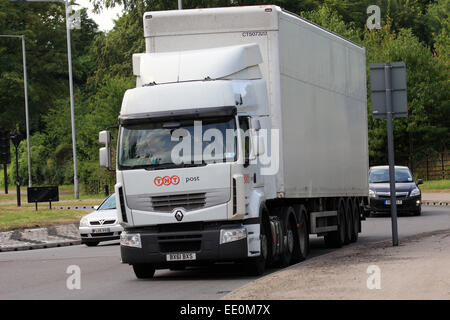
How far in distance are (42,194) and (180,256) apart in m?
23.7

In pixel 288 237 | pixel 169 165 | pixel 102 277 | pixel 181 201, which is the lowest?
pixel 102 277

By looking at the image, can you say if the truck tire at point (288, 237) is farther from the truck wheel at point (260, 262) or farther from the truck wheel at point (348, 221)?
the truck wheel at point (348, 221)

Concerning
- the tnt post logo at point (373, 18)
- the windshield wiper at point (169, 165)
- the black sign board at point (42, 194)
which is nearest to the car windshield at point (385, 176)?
the black sign board at point (42, 194)

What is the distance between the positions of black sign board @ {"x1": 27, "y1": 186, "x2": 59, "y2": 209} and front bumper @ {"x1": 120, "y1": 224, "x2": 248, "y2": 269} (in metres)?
22.6

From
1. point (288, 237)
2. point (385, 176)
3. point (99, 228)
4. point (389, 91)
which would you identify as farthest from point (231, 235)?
point (385, 176)

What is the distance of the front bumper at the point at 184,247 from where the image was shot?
16906 mm

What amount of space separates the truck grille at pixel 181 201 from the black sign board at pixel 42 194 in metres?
23.0

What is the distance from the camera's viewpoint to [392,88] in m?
21.4

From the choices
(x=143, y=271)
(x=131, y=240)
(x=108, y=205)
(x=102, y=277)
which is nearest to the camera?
(x=131, y=240)

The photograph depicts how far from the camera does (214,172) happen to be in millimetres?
16719

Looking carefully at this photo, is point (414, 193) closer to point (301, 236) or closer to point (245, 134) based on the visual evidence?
point (301, 236)

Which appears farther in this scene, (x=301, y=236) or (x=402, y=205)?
(x=402, y=205)

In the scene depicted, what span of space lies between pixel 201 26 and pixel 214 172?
312 centimetres
